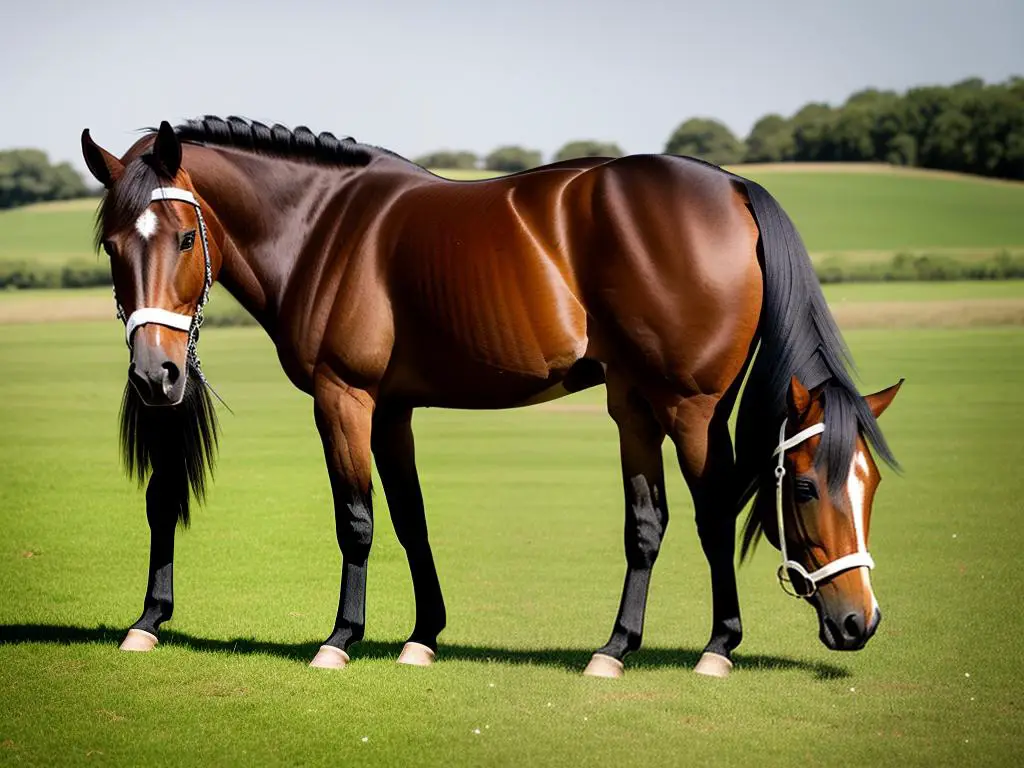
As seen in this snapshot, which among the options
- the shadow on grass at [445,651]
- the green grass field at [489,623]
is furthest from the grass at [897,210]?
the shadow on grass at [445,651]

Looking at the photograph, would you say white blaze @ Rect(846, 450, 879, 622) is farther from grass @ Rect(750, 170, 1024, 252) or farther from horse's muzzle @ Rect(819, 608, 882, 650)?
grass @ Rect(750, 170, 1024, 252)

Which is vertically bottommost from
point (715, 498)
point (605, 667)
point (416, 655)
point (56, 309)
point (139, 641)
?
point (56, 309)

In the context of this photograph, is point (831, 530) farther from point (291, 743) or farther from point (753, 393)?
point (291, 743)

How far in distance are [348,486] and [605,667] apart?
1.40 meters

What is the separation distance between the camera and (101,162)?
5.78m

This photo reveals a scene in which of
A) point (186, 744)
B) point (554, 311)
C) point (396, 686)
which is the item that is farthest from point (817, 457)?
point (186, 744)

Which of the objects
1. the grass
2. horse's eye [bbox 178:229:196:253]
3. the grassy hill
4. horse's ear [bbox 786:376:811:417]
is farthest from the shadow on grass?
the grassy hill

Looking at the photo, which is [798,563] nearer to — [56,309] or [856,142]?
[56,309]

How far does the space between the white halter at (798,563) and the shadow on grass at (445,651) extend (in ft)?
2.45

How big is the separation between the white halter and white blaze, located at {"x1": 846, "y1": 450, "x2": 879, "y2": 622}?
2 centimetres

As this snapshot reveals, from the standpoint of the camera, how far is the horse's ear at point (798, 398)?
5020mm

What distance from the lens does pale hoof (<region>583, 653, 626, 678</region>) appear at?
18.3ft

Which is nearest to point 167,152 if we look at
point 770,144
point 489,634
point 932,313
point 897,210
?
point 489,634

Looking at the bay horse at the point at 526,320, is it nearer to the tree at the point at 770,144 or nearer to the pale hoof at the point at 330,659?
the pale hoof at the point at 330,659
